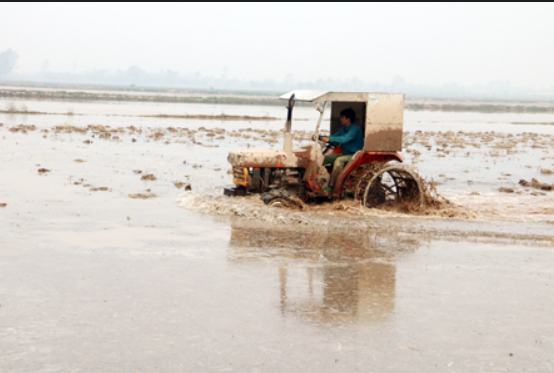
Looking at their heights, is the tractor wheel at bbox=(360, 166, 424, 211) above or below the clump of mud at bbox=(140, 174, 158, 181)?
above

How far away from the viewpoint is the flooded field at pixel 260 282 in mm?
5855

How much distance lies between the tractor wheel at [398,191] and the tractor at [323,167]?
20 millimetres

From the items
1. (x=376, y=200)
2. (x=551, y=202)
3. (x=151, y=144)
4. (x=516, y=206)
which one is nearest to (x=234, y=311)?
(x=376, y=200)

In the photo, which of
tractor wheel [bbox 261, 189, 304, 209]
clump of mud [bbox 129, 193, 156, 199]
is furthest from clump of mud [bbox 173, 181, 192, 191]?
tractor wheel [bbox 261, 189, 304, 209]

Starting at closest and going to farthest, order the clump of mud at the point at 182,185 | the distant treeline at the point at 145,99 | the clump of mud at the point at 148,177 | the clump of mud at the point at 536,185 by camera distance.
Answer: the clump of mud at the point at 182,185
the clump of mud at the point at 148,177
the clump of mud at the point at 536,185
the distant treeline at the point at 145,99

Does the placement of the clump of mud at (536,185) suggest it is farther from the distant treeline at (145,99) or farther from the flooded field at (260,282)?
the distant treeline at (145,99)

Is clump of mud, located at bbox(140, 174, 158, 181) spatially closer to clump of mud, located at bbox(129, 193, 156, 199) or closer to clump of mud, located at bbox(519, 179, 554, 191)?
clump of mud, located at bbox(129, 193, 156, 199)

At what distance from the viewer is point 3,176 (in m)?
16.8

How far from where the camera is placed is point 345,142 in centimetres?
1304

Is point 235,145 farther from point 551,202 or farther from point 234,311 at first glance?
point 234,311

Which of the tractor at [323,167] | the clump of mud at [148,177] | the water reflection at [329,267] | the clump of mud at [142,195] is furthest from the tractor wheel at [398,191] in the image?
the clump of mud at [148,177]

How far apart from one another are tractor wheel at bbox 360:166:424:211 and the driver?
2.17 feet

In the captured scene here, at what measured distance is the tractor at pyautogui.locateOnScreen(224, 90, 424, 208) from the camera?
12.7 m

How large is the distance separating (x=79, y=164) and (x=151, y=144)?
8252 millimetres
